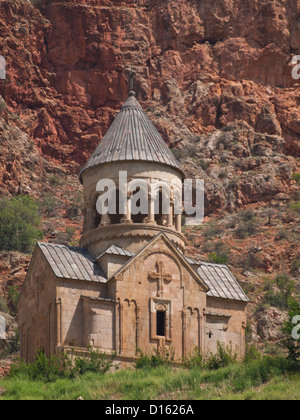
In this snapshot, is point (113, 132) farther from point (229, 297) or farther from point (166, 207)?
point (229, 297)

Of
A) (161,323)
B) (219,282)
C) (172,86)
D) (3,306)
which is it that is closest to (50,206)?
(172,86)

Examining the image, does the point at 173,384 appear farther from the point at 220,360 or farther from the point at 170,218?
the point at 170,218

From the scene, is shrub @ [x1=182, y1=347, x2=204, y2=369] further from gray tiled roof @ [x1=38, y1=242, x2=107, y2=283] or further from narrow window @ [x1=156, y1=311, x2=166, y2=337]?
→ gray tiled roof @ [x1=38, y1=242, x2=107, y2=283]

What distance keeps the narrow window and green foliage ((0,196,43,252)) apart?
26.3 metres

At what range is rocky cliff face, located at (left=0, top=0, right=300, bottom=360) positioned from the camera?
3012 inches

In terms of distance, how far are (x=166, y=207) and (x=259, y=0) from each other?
46.3 metres

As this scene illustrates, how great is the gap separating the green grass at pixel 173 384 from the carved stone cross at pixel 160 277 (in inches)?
171

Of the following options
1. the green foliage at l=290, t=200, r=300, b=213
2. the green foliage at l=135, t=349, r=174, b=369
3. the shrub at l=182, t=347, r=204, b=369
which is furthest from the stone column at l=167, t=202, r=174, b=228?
the green foliage at l=290, t=200, r=300, b=213

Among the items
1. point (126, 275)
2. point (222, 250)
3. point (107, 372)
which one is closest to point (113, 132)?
point (126, 275)

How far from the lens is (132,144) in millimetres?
43031
